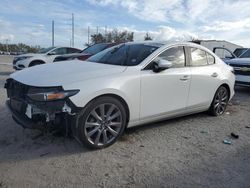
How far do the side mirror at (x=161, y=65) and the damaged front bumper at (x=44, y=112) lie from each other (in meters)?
1.50

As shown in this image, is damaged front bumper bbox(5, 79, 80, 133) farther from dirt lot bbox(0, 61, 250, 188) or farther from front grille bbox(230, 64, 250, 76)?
front grille bbox(230, 64, 250, 76)

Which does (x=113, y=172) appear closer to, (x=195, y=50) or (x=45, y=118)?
(x=45, y=118)

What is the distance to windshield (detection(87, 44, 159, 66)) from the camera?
445 centimetres

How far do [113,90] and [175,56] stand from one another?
5.25ft

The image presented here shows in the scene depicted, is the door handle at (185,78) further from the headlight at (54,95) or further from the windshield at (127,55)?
the headlight at (54,95)

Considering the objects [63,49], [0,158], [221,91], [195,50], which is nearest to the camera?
[0,158]

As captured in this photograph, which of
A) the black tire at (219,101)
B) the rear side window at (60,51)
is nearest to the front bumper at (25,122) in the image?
the black tire at (219,101)

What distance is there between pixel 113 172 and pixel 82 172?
1.20ft

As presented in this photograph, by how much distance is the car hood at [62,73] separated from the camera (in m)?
3.62

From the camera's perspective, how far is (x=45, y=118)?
140 inches

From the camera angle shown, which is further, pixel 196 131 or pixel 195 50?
pixel 195 50

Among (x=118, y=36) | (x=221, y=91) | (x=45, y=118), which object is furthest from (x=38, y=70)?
(x=118, y=36)

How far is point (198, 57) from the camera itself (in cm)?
527

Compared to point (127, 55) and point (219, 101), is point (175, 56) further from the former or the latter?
point (219, 101)
